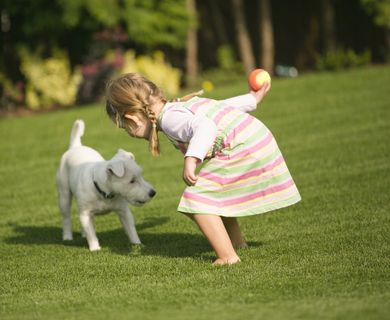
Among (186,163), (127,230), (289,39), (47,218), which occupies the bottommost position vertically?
(289,39)

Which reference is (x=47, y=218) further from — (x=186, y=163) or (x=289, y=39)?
(x=289, y=39)

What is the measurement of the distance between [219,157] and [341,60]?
45.4 ft

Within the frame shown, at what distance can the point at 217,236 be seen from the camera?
17.8ft

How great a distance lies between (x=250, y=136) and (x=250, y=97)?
604 mm

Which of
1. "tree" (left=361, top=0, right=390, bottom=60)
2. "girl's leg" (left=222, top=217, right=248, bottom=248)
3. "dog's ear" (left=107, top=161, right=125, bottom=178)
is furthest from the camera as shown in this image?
"tree" (left=361, top=0, right=390, bottom=60)

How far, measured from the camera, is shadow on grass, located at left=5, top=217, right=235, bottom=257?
630 centimetres

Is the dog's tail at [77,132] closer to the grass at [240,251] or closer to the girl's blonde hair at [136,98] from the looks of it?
the grass at [240,251]

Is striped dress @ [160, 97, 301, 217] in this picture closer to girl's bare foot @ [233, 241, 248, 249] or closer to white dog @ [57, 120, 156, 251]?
girl's bare foot @ [233, 241, 248, 249]

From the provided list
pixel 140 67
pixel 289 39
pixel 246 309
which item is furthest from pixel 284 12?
pixel 246 309

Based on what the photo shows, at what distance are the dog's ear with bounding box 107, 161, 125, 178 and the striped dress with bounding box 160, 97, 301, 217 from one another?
0.98m

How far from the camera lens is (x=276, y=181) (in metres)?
5.57

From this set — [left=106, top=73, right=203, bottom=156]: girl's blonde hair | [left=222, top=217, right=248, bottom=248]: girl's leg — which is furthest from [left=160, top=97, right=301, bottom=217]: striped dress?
[left=222, top=217, right=248, bottom=248]: girl's leg

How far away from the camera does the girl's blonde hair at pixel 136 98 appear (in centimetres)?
560

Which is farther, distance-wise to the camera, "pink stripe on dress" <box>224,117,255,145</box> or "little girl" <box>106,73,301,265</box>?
"pink stripe on dress" <box>224,117,255,145</box>
